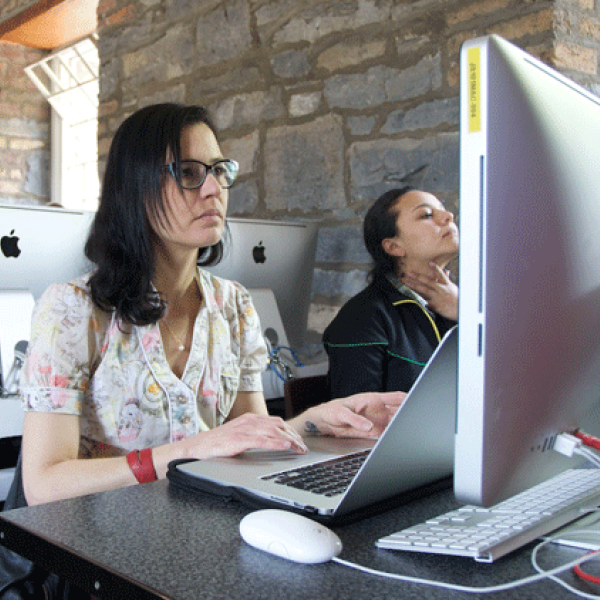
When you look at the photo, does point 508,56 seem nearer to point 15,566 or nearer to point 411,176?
point 15,566

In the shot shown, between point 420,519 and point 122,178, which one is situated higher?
point 122,178

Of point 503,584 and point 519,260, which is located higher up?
point 519,260

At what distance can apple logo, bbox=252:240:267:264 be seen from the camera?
7.89 ft

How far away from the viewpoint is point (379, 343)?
2.10 meters

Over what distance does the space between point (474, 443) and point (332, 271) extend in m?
2.33

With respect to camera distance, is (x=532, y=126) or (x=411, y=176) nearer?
(x=532, y=126)

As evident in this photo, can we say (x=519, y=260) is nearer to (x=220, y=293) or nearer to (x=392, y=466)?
(x=392, y=466)

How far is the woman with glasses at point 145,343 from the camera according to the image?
43.9 inches

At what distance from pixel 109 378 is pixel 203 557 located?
66cm

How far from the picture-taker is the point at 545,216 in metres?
0.57

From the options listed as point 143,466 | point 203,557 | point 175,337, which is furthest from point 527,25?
point 203,557

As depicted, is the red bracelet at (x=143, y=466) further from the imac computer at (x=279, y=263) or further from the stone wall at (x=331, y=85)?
the stone wall at (x=331, y=85)

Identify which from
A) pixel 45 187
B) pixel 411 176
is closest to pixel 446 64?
pixel 411 176

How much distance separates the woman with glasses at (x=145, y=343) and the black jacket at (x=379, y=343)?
0.62 meters
